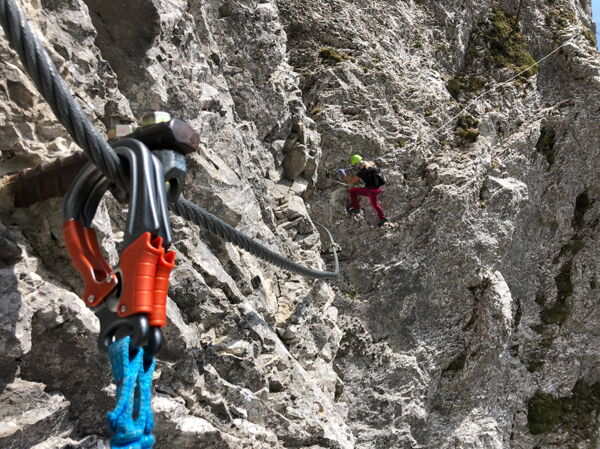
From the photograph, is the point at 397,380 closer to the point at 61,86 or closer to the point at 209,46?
the point at 209,46

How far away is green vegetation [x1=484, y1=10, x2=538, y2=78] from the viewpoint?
18.6 meters

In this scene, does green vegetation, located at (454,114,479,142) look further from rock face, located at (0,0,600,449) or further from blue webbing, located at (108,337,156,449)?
blue webbing, located at (108,337,156,449)

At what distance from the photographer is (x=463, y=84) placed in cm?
1789

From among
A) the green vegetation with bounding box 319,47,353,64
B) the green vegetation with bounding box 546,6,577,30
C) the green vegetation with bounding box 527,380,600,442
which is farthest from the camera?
the green vegetation with bounding box 546,6,577,30

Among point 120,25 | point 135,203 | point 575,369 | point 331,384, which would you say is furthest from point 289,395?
point 575,369

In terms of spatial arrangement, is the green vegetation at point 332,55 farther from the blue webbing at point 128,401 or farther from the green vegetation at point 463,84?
the blue webbing at point 128,401

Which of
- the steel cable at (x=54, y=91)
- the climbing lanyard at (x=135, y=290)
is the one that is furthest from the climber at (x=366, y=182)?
the steel cable at (x=54, y=91)

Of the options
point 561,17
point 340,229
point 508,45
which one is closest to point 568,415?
point 340,229

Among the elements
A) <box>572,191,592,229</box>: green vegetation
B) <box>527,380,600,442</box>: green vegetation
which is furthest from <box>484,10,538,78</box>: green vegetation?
<box>527,380,600,442</box>: green vegetation

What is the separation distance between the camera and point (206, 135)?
10484 millimetres

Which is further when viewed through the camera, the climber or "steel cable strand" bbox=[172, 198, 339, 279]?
the climber

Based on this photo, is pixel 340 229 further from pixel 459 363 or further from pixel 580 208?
pixel 580 208

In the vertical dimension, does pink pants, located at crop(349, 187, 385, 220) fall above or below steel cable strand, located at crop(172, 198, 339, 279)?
above

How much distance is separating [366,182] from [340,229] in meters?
1.69
